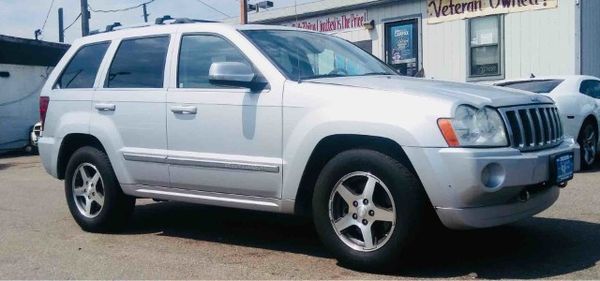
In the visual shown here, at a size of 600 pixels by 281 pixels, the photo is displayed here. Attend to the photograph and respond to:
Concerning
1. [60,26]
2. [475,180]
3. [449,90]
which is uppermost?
[60,26]

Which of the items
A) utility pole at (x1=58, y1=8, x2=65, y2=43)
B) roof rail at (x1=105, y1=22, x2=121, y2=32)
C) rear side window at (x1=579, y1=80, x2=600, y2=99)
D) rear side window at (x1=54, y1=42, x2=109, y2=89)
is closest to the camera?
rear side window at (x1=54, y1=42, x2=109, y2=89)

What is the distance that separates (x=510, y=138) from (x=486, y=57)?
1077 cm

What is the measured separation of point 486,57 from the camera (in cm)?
1460

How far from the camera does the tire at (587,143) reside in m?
9.48

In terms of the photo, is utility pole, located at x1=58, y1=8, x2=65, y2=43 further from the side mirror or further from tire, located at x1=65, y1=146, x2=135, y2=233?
the side mirror

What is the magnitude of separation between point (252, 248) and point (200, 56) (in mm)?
1573

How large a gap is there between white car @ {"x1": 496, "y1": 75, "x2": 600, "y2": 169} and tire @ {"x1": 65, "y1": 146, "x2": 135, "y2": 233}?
603cm

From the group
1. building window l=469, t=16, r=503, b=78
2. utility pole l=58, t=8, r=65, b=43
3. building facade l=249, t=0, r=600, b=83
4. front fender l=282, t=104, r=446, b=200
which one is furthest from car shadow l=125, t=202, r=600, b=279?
utility pole l=58, t=8, r=65, b=43

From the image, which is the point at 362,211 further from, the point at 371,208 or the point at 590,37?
the point at 590,37

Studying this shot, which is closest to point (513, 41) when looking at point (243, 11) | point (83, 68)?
point (243, 11)

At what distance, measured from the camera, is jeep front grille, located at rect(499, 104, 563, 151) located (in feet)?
14.4

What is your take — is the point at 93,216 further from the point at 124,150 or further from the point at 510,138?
the point at 510,138

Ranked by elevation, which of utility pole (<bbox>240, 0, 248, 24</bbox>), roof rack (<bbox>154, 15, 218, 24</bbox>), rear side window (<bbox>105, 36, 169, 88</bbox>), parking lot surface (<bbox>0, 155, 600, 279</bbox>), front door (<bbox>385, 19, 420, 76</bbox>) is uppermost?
utility pole (<bbox>240, 0, 248, 24</bbox>)

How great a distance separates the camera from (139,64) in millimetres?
5977
